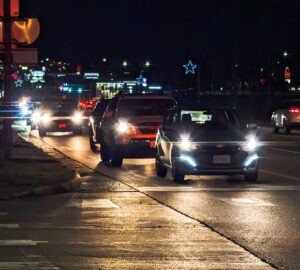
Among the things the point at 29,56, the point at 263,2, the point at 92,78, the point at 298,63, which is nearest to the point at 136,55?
the point at 92,78

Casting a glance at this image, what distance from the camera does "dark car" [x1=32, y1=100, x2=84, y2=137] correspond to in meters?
39.9

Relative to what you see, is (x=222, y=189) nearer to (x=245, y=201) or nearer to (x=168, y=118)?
(x=245, y=201)

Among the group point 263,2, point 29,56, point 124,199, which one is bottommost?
point 124,199

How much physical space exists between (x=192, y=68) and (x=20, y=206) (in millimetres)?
48884

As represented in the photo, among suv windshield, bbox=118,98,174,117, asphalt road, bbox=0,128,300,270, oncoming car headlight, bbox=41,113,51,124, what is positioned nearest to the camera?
asphalt road, bbox=0,128,300,270

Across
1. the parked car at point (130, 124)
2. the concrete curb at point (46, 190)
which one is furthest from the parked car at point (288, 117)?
the concrete curb at point (46, 190)

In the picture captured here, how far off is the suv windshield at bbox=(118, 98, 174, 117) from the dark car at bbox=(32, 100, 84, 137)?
56.7 feet

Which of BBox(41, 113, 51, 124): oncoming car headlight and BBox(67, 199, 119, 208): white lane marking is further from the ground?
BBox(41, 113, 51, 124): oncoming car headlight

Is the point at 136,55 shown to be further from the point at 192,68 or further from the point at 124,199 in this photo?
the point at 124,199

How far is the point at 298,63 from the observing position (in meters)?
94.9

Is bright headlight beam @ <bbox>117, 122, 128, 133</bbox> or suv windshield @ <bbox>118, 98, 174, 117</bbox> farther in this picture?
suv windshield @ <bbox>118, 98, 174, 117</bbox>

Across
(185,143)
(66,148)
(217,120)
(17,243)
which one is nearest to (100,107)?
(66,148)

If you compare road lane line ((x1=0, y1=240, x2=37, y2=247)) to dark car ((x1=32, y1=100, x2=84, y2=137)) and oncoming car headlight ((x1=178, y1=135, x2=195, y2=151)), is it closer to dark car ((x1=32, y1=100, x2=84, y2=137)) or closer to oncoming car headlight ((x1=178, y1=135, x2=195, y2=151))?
oncoming car headlight ((x1=178, y1=135, x2=195, y2=151))

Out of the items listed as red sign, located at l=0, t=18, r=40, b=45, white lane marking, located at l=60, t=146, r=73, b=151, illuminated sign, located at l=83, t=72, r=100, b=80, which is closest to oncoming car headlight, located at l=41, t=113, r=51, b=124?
white lane marking, located at l=60, t=146, r=73, b=151
